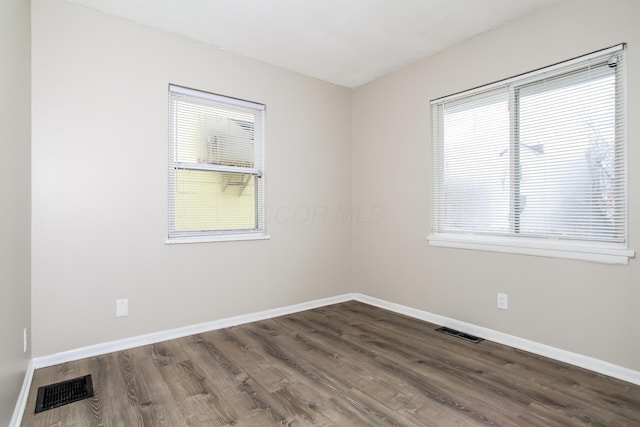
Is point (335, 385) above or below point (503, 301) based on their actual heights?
below

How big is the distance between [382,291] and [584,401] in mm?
2194

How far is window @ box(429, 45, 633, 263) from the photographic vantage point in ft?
7.98

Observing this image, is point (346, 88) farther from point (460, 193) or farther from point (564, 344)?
point (564, 344)

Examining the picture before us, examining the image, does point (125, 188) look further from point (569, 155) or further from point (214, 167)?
point (569, 155)

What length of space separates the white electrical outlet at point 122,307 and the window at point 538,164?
9.37 feet

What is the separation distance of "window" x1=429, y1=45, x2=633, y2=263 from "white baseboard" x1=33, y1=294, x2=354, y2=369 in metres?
1.72

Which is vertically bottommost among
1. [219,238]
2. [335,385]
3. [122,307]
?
[335,385]

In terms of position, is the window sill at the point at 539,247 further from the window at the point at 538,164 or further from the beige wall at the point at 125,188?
the beige wall at the point at 125,188

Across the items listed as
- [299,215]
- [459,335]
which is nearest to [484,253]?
[459,335]

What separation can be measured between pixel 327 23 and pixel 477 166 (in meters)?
1.85

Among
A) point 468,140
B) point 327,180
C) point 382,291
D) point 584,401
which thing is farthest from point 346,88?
point 584,401

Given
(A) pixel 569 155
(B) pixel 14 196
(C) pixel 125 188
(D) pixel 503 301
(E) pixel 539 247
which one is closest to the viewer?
(B) pixel 14 196

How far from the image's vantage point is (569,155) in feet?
8.59

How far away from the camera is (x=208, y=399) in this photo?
6.84ft
